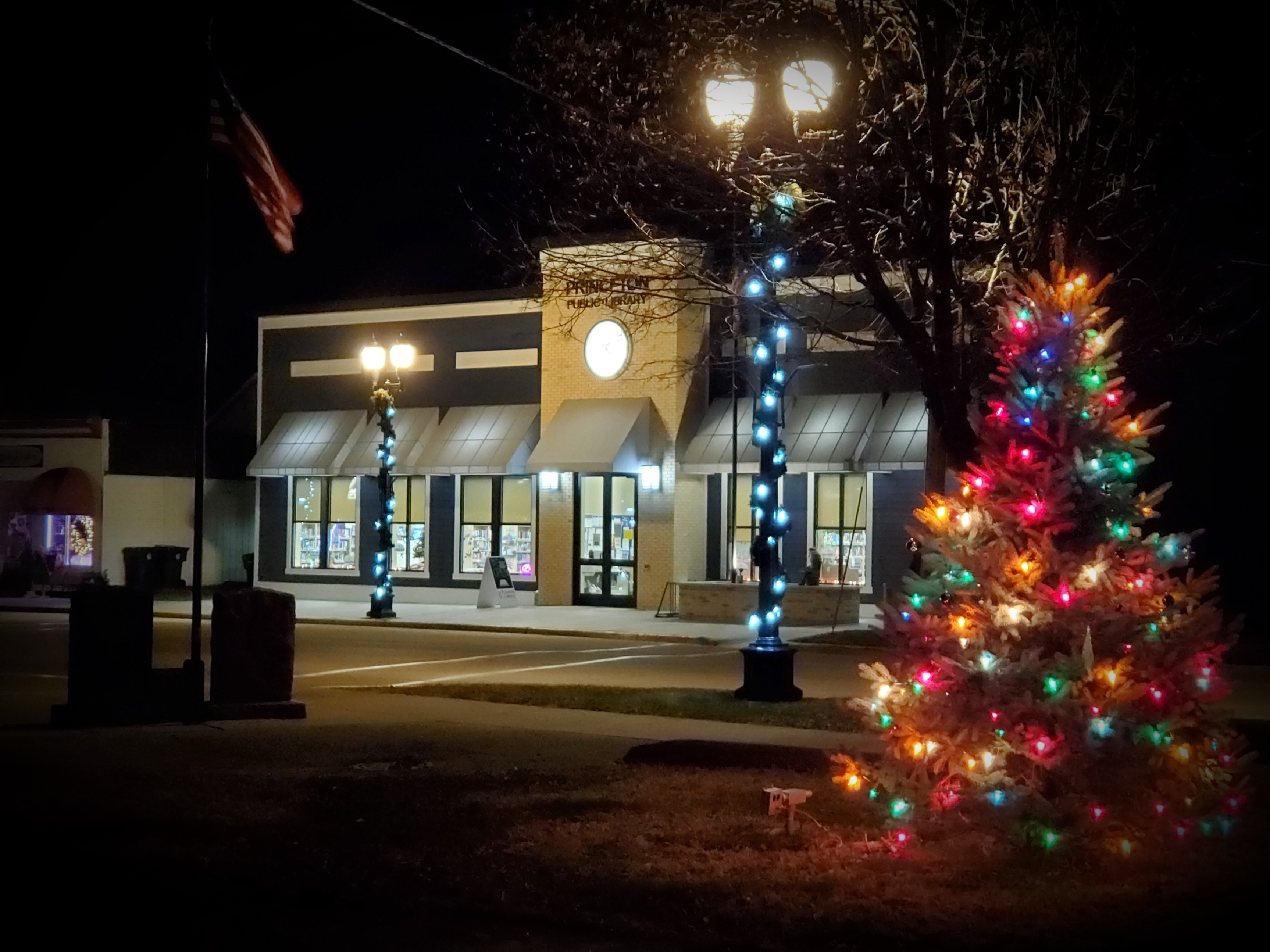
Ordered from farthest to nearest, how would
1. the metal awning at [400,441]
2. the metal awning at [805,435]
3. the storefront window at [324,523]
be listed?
1. the storefront window at [324,523]
2. the metal awning at [400,441]
3. the metal awning at [805,435]

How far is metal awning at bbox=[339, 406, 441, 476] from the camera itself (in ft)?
107

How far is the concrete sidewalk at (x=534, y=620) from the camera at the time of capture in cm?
2508

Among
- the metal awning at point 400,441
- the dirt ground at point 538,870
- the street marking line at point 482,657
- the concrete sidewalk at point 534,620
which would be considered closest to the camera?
the dirt ground at point 538,870

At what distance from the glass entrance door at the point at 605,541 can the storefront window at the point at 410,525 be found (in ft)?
14.7

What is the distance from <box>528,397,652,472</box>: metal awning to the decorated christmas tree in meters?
20.7

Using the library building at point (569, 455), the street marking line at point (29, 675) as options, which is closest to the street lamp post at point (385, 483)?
the library building at point (569, 455)

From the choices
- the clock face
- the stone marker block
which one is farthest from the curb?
the stone marker block

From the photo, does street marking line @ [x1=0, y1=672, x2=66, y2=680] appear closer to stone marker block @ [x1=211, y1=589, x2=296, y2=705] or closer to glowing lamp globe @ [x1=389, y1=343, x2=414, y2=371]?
stone marker block @ [x1=211, y1=589, x2=296, y2=705]

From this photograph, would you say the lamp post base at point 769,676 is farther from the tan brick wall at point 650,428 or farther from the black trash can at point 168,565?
the black trash can at point 168,565

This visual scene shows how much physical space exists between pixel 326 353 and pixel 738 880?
96.3 ft

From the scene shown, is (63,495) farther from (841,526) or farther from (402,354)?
(841,526)

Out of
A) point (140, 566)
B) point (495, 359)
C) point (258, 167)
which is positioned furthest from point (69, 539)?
point (258, 167)

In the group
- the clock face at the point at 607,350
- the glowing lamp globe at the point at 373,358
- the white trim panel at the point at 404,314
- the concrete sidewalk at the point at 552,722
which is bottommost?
the concrete sidewalk at the point at 552,722

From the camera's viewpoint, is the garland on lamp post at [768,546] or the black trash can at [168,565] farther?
the black trash can at [168,565]
